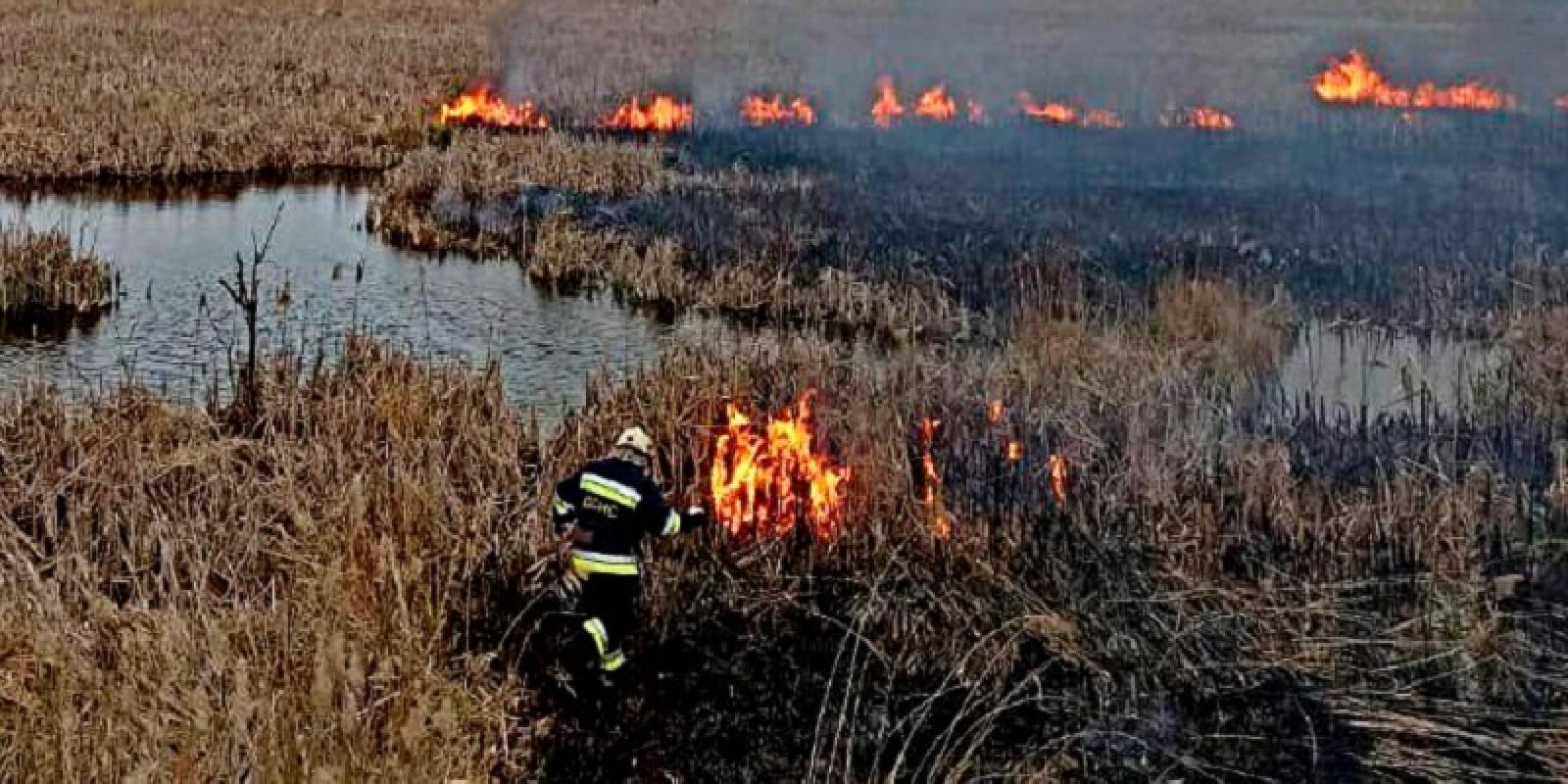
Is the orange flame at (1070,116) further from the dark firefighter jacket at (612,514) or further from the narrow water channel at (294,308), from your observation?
the dark firefighter jacket at (612,514)

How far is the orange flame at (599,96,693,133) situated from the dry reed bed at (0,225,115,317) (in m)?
16.0

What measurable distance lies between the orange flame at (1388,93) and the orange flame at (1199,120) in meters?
4.33

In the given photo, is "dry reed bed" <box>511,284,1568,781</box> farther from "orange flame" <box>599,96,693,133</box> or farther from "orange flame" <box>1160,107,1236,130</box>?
"orange flame" <box>1160,107,1236,130</box>

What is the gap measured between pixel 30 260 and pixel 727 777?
14.2 meters

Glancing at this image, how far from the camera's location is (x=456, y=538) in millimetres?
7730

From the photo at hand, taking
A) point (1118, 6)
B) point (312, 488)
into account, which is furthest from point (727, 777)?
point (1118, 6)

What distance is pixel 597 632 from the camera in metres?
7.03

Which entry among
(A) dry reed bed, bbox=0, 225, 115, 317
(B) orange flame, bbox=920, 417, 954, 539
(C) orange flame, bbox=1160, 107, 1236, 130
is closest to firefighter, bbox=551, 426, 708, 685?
(B) orange flame, bbox=920, 417, 954, 539

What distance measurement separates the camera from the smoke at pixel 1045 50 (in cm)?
3962

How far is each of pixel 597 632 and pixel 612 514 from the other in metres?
0.58

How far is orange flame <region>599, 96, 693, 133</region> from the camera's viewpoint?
32.7 m

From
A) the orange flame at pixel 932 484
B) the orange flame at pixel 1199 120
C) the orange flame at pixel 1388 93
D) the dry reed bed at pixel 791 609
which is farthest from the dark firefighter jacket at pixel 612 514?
the orange flame at pixel 1388 93

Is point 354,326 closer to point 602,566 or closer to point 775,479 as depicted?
point 775,479

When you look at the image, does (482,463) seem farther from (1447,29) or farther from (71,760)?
(1447,29)
